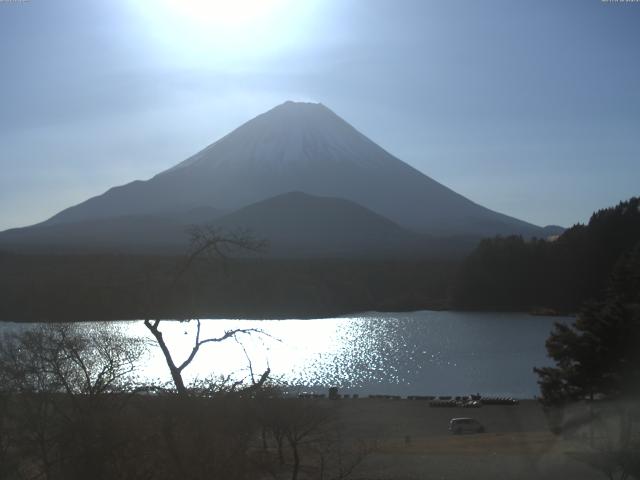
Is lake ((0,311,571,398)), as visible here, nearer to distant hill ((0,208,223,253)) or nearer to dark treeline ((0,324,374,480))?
dark treeline ((0,324,374,480))

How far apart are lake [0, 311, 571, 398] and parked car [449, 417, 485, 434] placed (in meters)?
3.46

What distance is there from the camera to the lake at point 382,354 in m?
21.7

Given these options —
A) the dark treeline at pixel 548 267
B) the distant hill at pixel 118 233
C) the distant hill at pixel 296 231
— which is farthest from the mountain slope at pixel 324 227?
the dark treeline at pixel 548 267

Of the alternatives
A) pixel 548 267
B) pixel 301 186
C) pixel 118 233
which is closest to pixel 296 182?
pixel 301 186

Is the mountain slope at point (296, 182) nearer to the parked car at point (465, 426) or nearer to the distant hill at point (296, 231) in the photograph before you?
the distant hill at point (296, 231)

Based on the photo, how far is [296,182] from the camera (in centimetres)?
9438

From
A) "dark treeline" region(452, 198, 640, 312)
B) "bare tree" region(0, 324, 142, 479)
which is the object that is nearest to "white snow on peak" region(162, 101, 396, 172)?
"dark treeline" region(452, 198, 640, 312)

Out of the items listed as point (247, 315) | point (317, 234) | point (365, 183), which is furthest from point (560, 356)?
point (365, 183)

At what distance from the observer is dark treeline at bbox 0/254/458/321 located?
216 inches

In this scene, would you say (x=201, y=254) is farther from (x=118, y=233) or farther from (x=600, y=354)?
(x=118, y=233)

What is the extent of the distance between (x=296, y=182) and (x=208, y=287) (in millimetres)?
86191

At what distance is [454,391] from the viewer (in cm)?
2152

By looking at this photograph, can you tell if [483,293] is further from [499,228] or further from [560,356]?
[499,228]

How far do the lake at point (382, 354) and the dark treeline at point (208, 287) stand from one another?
103 cm
